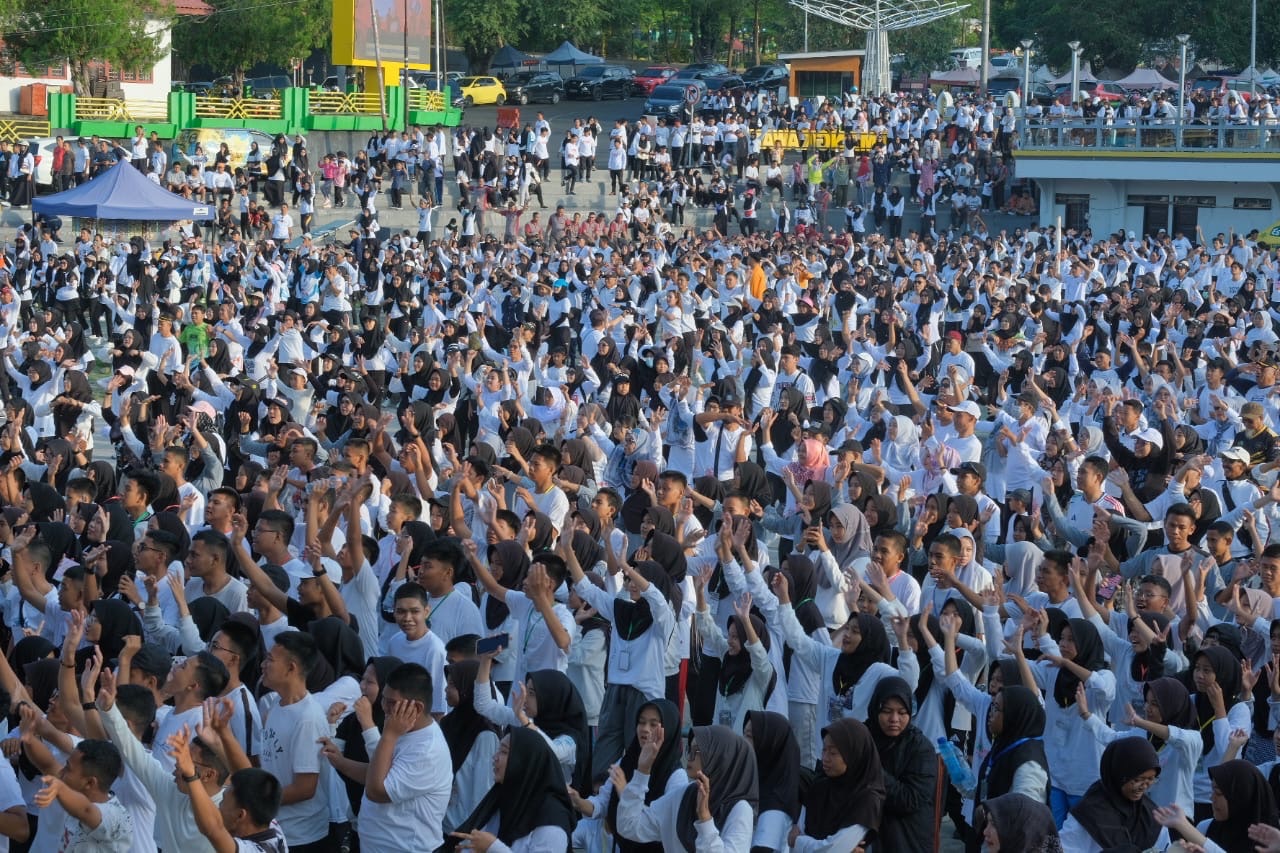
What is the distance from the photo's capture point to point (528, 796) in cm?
537

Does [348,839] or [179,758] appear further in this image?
[348,839]

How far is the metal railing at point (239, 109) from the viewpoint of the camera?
3541cm

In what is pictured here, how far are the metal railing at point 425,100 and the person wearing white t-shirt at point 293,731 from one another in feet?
107

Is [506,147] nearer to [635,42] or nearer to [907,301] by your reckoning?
[907,301]

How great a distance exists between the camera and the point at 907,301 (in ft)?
64.3

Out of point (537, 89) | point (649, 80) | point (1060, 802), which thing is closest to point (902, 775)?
point (1060, 802)

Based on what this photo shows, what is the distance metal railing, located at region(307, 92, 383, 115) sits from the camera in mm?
36656

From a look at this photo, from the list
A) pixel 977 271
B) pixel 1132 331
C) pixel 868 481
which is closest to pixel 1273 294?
pixel 977 271

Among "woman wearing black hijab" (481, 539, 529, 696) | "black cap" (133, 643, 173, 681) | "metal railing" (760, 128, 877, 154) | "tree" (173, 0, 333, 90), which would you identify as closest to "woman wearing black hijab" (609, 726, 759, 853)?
"black cap" (133, 643, 173, 681)

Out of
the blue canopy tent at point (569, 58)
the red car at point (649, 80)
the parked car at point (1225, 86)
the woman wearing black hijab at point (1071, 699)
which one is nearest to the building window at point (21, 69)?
the blue canopy tent at point (569, 58)

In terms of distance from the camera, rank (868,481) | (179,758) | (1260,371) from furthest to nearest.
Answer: (1260,371), (868,481), (179,758)

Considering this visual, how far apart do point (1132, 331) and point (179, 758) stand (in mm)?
13288

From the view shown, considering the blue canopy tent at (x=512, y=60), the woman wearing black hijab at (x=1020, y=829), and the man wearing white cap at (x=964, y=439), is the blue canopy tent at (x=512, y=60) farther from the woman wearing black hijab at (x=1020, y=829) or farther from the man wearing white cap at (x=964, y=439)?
the woman wearing black hijab at (x=1020, y=829)

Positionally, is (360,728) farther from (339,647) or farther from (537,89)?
(537,89)
